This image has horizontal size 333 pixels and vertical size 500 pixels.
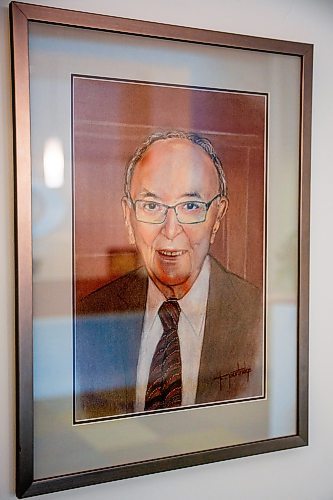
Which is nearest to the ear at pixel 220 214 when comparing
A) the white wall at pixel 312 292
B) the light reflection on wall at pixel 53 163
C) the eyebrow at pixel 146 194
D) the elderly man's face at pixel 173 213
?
the elderly man's face at pixel 173 213

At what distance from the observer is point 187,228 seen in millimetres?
1527

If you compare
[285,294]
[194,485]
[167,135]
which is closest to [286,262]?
[285,294]

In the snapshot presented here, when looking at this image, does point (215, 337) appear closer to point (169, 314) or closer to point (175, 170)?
point (169, 314)

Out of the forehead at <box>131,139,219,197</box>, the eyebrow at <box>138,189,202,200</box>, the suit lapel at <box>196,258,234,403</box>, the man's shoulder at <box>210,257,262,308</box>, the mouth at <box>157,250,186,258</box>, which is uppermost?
the forehead at <box>131,139,219,197</box>

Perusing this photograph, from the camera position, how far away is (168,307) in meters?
1.53

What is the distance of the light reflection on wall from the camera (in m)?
1.38

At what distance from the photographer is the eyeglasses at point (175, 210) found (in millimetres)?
1481

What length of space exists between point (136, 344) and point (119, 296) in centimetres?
12

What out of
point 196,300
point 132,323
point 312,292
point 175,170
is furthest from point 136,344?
point 312,292

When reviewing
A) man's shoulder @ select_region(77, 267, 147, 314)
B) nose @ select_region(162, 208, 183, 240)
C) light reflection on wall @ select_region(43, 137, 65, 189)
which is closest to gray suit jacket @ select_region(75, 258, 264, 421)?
man's shoulder @ select_region(77, 267, 147, 314)
